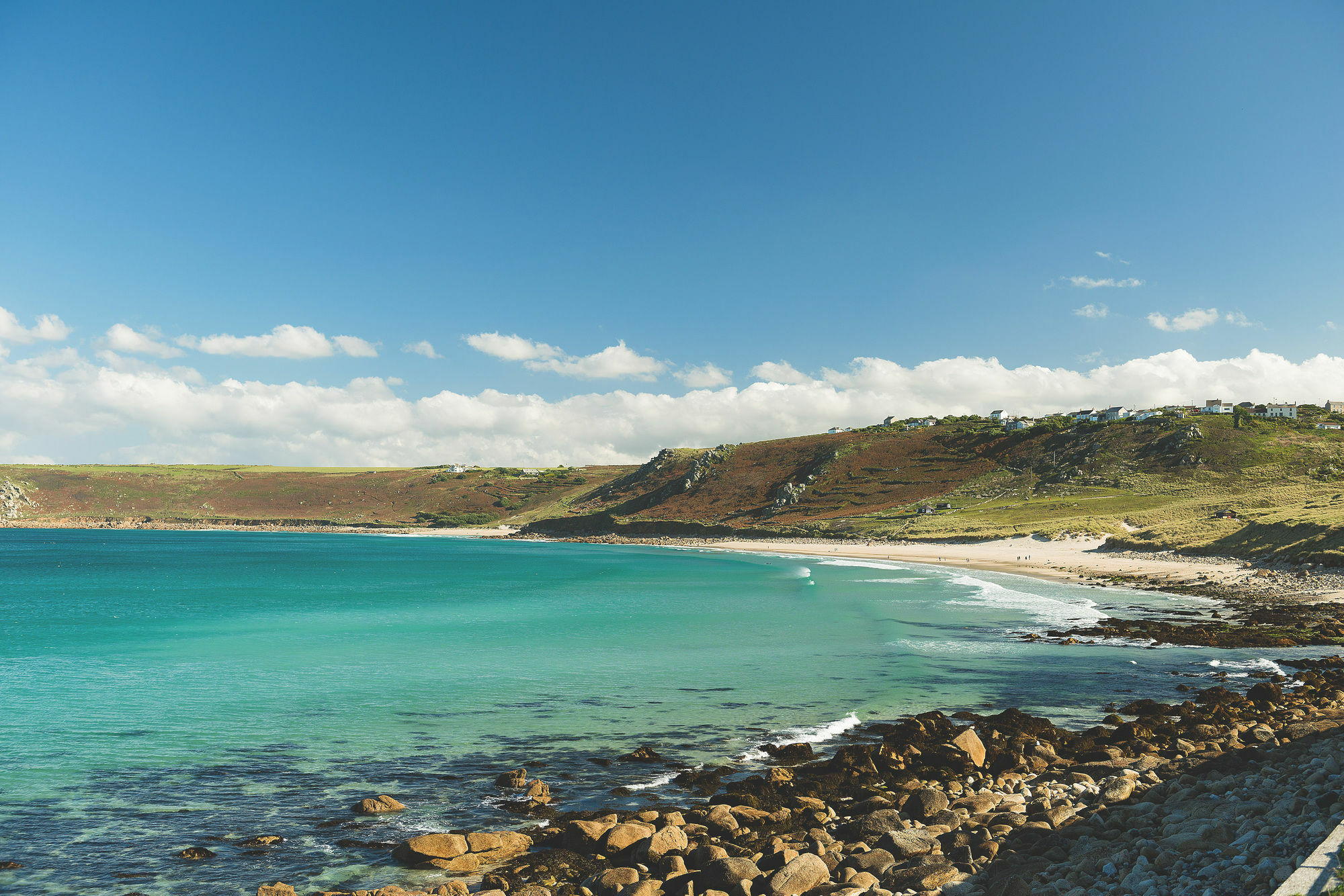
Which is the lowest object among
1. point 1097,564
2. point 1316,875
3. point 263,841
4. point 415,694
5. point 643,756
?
point 1097,564

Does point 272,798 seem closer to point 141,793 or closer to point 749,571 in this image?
point 141,793

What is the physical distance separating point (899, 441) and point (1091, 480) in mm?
53390

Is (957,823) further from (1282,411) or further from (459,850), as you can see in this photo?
(1282,411)

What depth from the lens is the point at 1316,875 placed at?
20.7 feet

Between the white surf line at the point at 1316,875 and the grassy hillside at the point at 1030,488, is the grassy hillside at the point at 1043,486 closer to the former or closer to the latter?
the grassy hillside at the point at 1030,488

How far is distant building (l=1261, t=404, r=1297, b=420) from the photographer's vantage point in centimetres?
15225

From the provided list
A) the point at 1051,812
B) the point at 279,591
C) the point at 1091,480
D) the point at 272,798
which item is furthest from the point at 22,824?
the point at 1091,480

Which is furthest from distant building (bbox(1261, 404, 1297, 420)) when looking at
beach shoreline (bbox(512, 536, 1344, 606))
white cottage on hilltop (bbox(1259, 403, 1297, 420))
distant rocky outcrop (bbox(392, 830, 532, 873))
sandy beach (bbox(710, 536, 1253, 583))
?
distant rocky outcrop (bbox(392, 830, 532, 873))

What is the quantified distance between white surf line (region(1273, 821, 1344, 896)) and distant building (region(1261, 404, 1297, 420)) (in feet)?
613

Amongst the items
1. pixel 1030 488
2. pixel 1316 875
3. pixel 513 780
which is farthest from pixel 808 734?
pixel 1030 488

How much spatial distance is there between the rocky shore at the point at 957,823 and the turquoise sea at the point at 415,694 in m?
1.29

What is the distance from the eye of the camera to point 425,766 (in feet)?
50.3

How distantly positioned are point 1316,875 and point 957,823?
5.55 metres

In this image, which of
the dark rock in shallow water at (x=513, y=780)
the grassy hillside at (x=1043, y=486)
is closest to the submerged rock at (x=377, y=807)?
the dark rock in shallow water at (x=513, y=780)
